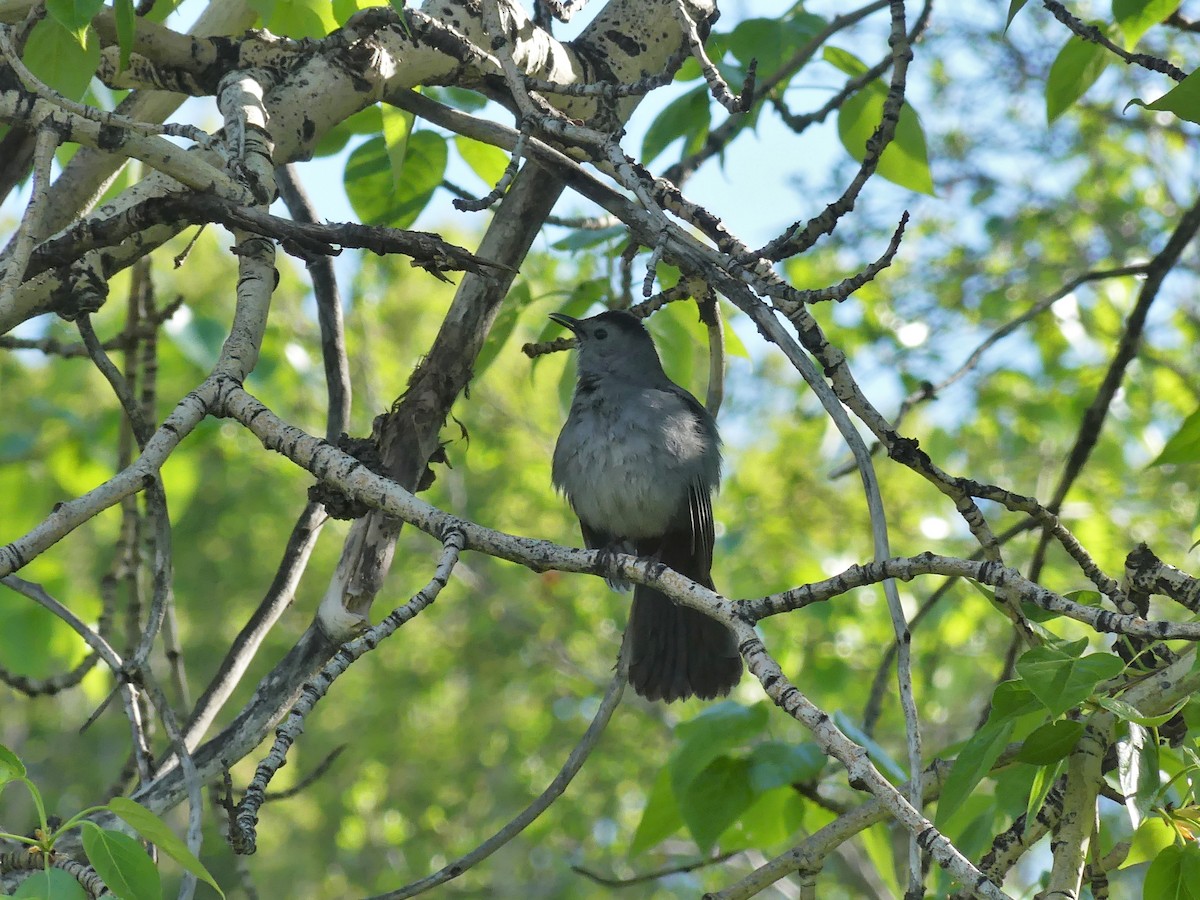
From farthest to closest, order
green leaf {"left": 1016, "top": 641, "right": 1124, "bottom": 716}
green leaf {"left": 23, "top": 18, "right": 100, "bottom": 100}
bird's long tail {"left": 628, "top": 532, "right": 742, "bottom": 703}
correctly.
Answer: bird's long tail {"left": 628, "top": 532, "right": 742, "bottom": 703}
green leaf {"left": 23, "top": 18, "right": 100, "bottom": 100}
green leaf {"left": 1016, "top": 641, "right": 1124, "bottom": 716}

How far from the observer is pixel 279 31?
2.92 metres

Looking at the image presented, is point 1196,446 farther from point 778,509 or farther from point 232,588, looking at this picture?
point 232,588

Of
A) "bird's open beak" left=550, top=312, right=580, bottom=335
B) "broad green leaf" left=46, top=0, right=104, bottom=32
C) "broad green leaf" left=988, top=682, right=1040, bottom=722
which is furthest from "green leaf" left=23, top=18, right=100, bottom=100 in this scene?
"broad green leaf" left=988, top=682, right=1040, bottom=722

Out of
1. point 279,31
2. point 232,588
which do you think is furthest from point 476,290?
point 232,588

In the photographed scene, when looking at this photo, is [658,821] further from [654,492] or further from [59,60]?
[59,60]

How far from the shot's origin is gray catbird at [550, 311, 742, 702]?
12.5 feet

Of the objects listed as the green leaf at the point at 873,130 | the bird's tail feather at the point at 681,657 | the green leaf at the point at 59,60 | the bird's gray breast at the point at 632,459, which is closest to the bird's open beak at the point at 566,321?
the bird's gray breast at the point at 632,459

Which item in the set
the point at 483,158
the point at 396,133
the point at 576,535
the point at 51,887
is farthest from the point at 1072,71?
the point at 576,535

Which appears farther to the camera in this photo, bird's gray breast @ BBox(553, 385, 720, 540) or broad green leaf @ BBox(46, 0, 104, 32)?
bird's gray breast @ BBox(553, 385, 720, 540)

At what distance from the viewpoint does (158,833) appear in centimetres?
146

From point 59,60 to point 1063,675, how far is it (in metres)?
2.05

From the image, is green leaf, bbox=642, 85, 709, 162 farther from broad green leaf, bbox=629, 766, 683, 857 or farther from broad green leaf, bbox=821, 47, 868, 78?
broad green leaf, bbox=629, 766, 683, 857

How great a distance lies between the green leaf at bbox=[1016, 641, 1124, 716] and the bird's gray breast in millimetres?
2283

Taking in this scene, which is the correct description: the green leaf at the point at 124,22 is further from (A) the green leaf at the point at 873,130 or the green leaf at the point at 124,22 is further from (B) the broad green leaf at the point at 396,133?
(A) the green leaf at the point at 873,130
